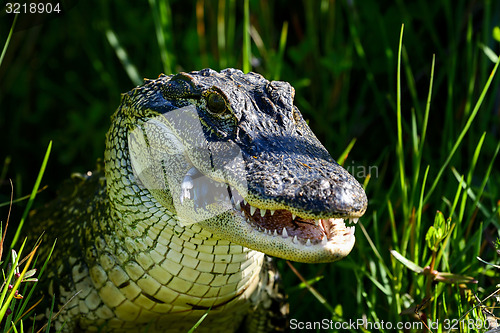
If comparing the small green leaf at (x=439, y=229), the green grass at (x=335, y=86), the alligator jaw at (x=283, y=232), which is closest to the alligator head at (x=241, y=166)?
the alligator jaw at (x=283, y=232)

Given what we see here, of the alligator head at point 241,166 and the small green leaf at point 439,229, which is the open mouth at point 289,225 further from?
the small green leaf at point 439,229

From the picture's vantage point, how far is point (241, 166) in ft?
5.57

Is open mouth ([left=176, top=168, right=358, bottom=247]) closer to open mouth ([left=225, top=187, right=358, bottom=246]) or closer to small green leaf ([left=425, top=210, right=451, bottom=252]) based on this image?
open mouth ([left=225, top=187, right=358, bottom=246])

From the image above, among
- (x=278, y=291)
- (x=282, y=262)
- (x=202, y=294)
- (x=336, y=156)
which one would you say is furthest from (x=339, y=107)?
(x=202, y=294)

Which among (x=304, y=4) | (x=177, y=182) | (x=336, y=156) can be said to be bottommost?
(x=336, y=156)

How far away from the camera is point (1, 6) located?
9.30 ft

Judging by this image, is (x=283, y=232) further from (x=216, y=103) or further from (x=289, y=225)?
(x=216, y=103)

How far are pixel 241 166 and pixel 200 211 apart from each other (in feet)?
0.67

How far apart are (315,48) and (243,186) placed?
2000 mm

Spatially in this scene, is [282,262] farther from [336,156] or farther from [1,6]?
[1,6]

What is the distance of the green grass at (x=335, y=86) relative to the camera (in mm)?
2584

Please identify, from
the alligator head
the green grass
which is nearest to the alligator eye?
the alligator head

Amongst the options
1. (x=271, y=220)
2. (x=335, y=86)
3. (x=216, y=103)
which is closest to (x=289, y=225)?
(x=271, y=220)

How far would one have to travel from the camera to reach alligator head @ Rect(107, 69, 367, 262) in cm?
160
